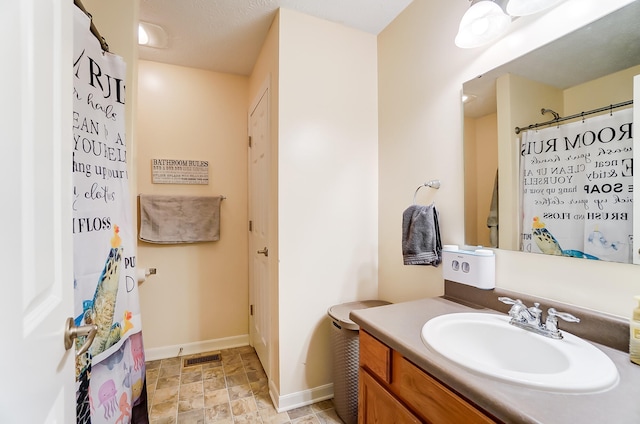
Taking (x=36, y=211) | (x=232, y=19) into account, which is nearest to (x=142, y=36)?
(x=232, y=19)

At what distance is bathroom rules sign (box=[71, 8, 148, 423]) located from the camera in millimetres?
974

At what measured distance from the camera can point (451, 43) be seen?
140 centimetres

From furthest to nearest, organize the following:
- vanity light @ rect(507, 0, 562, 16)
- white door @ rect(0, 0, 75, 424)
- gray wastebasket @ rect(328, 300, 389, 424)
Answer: gray wastebasket @ rect(328, 300, 389, 424) < vanity light @ rect(507, 0, 562, 16) < white door @ rect(0, 0, 75, 424)

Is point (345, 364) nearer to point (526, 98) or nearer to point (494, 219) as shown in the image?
point (494, 219)

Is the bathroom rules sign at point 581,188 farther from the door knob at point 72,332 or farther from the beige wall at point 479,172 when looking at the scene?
the door knob at point 72,332

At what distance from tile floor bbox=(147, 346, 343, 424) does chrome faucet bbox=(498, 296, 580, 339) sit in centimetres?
121

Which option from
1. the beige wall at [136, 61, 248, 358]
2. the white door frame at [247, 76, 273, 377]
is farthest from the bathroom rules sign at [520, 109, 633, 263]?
the beige wall at [136, 61, 248, 358]

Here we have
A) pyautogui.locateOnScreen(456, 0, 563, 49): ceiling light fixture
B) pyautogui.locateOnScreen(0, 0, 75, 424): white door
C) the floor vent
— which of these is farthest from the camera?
the floor vent

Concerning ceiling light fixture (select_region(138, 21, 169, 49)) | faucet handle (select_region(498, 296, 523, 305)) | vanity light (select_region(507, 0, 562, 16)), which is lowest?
faucet handle (select_region(498, 296, 523, 305))

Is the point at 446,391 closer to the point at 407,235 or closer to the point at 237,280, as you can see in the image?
the point at 407,235

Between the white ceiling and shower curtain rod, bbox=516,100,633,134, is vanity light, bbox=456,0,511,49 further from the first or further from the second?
the white ceiling

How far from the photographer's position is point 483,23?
1129mm

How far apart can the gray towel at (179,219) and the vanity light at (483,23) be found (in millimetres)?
2098

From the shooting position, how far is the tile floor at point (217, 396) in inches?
63.9
